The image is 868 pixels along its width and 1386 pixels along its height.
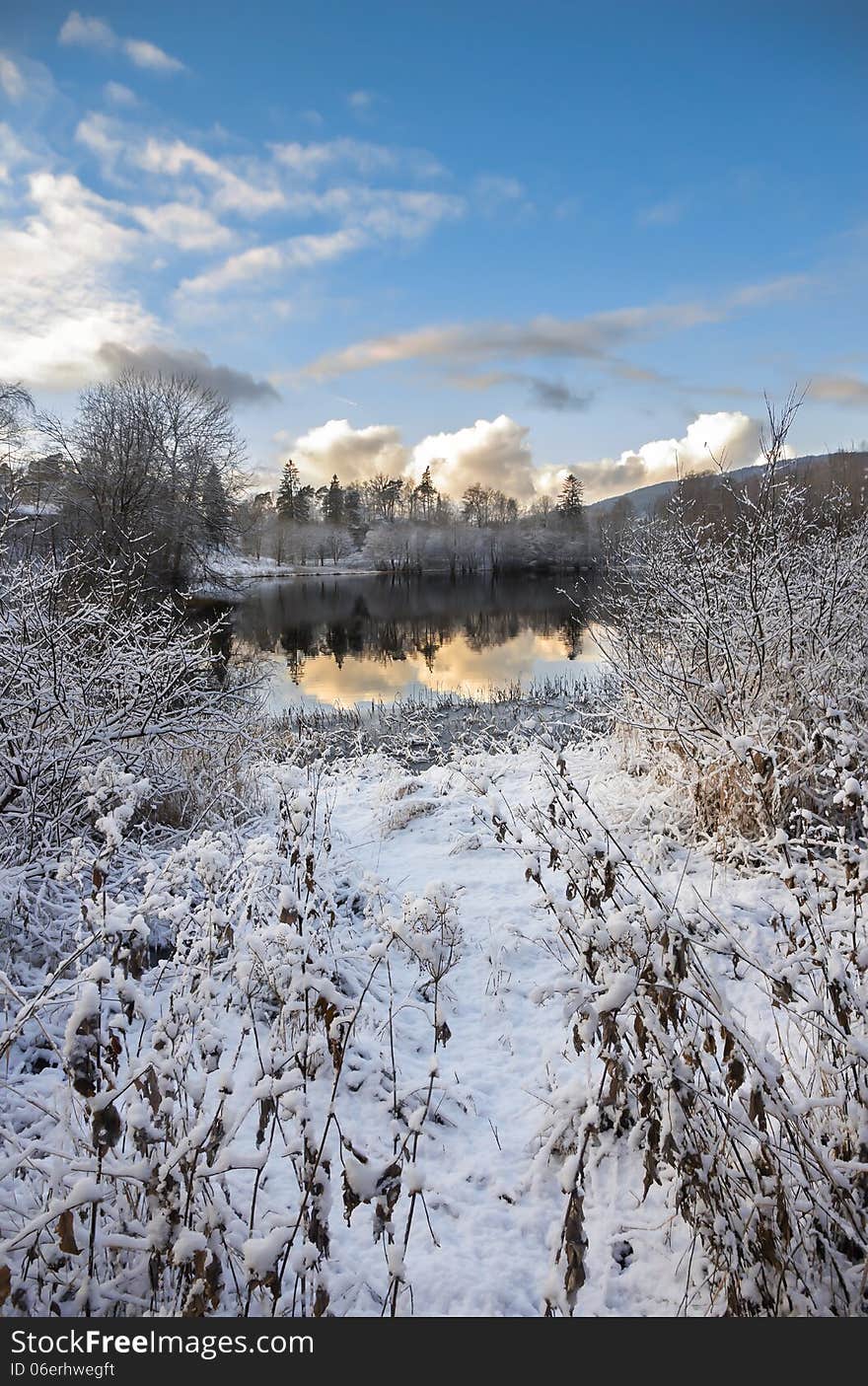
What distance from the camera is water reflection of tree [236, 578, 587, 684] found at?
24.1m

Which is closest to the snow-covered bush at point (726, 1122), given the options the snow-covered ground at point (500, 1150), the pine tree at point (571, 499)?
the snow-covered ground at point (500, 1150)

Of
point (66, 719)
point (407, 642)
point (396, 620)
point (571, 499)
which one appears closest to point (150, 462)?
point (396, 620)

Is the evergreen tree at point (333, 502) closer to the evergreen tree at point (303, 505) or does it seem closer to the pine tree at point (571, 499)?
the evergreen tree at point (303, 505)

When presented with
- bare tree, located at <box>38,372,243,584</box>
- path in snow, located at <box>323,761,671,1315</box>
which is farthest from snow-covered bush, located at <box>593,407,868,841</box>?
bare tree, located at <box>38,372,243,584</box>

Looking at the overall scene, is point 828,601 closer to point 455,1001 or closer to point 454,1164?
point 455,1001

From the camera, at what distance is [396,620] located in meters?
31.8

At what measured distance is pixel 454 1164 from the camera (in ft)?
9.34

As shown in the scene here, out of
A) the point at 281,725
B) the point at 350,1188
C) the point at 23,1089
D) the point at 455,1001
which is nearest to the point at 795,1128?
the point at 350,1188

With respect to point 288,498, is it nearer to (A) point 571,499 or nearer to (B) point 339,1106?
(A) point 571,499

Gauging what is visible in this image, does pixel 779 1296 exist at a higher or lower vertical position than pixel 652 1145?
lower

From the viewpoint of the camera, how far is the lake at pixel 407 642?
18156mm

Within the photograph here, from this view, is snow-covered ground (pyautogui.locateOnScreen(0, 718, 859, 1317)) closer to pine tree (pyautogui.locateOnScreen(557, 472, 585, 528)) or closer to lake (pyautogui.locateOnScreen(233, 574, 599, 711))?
lake (pyautogui.locateOnScreen(233, 574, 599, 711))

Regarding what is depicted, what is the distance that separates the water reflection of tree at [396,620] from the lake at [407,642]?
0.04 metres
